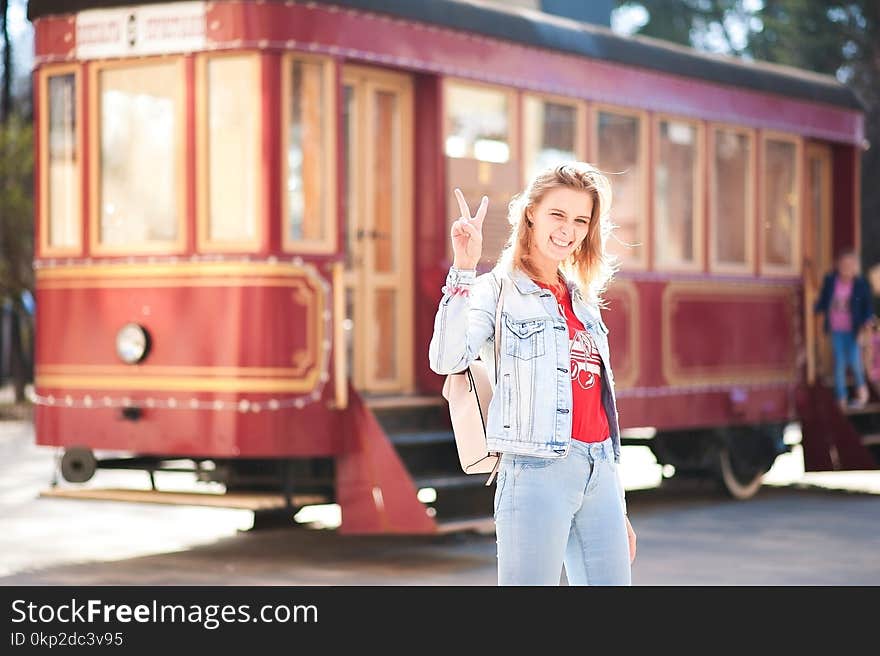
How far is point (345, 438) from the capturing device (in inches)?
A: 409

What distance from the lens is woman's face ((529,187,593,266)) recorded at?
5.16 metres

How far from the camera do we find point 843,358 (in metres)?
14.8

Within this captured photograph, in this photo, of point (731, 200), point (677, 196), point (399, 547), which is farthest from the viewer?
point (731, 200)

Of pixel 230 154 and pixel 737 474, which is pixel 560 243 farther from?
pixel 737 474

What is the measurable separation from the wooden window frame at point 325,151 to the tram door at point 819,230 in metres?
5.70

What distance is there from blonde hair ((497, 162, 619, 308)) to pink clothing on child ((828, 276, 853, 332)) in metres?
9.76

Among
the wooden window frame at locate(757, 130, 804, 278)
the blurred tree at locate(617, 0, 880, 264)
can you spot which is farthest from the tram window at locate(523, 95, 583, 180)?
the blurred tree at locate(617, 0, 880, 264)

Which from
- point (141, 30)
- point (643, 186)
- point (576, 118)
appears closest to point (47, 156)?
point (141, 30)

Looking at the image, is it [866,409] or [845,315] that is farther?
[866,409]

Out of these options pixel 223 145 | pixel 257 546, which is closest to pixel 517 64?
pixel 223 145

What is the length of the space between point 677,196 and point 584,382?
28.0 ft

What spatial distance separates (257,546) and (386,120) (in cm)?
274

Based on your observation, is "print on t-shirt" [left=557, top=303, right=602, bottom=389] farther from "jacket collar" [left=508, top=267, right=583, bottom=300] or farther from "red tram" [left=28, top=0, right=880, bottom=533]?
"red tram" [left=28, top=0, right=880, bottom=533]

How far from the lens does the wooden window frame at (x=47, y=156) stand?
10898mm
